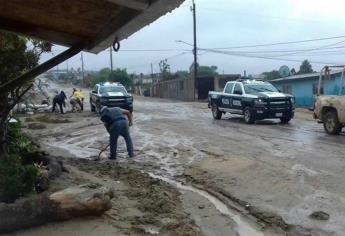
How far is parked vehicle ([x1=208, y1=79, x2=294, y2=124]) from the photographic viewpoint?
23641 mm

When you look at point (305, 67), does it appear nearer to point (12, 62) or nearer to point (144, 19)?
point (12, 62)

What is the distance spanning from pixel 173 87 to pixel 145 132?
166 feet

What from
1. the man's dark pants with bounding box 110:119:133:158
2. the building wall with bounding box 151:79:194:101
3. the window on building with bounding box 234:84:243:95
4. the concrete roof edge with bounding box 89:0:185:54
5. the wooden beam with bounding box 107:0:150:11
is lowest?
the building wall with bounding box 151:79:194:101

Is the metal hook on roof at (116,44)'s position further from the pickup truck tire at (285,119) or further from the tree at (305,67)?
the tree at (305,67)

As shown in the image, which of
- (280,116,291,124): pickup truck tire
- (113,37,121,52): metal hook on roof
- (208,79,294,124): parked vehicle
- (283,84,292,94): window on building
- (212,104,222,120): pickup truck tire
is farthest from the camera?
(283,84,292,94): window on building

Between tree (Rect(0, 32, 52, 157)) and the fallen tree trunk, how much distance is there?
105 inches

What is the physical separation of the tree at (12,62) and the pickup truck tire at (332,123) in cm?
1141

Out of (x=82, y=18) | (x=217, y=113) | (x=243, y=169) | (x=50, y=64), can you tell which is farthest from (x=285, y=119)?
(x=82, y=18)

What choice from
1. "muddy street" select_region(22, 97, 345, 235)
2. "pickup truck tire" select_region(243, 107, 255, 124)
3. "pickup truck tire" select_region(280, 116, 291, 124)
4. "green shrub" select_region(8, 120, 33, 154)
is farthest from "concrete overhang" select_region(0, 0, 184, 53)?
"pickup truck tire" select_region(280, 116, 291, 124)

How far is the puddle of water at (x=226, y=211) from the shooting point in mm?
7520

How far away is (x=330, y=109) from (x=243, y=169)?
27.6 ft

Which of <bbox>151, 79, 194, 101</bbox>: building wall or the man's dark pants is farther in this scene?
<bbox>151, 79, 194, 101</bbox>: building wall

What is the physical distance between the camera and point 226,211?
860 cm

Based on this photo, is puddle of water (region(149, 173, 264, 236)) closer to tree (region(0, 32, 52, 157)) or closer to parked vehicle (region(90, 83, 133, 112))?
tree (region(0, 32, 52, 157))
